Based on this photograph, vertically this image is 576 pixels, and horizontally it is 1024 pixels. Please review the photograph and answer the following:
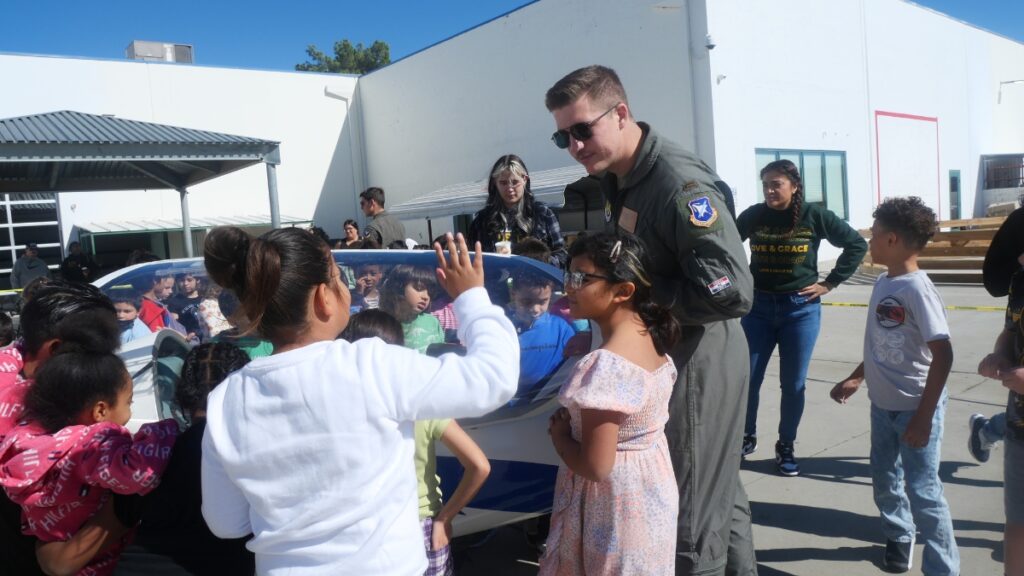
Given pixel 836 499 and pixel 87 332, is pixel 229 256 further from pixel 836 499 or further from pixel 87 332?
pixel 836 499

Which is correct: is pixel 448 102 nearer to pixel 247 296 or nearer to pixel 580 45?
pixel 580 45

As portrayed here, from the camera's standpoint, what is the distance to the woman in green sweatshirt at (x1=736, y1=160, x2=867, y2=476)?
167 inches

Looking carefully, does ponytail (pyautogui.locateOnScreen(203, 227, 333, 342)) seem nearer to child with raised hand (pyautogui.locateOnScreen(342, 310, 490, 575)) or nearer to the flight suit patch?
child with raised hand (pyautogui.locateOnScreen(342, 310, 490, 575))

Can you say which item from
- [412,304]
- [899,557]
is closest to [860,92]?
[899,557]

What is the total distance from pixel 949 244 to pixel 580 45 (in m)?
8.28

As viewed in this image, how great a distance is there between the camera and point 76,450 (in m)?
1.79

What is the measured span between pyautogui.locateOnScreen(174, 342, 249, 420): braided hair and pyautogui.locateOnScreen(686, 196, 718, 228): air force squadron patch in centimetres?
138

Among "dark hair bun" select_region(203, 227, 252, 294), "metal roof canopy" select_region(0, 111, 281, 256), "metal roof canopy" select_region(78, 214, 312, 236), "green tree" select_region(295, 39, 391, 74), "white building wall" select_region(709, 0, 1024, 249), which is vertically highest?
"green tree" select_region(295, 39, 391, 74)

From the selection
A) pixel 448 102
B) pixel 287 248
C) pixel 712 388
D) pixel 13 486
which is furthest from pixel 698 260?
pixel 448 102

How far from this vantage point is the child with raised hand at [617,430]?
1.94m

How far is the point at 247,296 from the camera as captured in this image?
154 cm

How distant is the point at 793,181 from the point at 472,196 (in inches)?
490

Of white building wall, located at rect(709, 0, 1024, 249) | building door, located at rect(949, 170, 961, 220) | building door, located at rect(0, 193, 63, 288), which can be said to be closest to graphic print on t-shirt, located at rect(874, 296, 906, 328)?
white building wall, located at rect(709, 0, 1024, 249)

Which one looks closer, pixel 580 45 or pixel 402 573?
pixel 402 573
